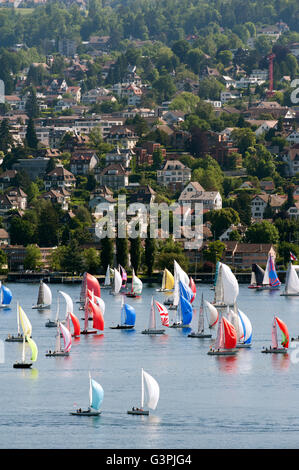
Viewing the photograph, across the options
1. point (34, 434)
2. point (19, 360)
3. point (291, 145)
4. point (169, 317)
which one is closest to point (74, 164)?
point (291, 145)

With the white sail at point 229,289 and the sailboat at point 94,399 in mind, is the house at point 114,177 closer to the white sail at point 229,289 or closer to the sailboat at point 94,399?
the white sail at point 229,289

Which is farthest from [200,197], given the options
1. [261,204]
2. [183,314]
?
[183,314]

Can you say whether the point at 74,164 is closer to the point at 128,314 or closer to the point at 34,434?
the point at 128,314

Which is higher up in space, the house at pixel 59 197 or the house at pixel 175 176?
the house at pixel 175 176

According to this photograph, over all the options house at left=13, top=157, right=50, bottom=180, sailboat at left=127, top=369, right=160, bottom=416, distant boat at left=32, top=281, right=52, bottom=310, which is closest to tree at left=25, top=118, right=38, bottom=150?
house at left=13, top=157, right=50, bottom=180

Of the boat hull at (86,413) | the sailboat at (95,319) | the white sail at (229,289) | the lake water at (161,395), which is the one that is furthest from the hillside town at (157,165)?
the boat hull at (86,413)
